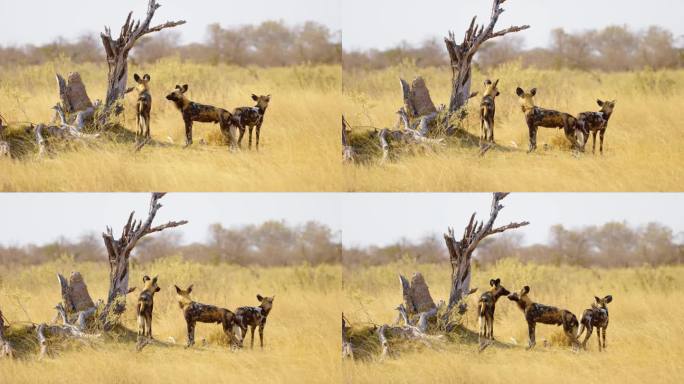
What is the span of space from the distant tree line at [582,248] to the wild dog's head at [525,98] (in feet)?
3.85

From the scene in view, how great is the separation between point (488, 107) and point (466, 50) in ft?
1.91

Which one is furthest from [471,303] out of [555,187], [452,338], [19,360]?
[19,360]

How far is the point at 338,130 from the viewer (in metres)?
9.39

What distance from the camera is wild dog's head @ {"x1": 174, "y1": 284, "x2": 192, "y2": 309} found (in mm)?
9231

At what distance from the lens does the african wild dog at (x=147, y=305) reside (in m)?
9.23

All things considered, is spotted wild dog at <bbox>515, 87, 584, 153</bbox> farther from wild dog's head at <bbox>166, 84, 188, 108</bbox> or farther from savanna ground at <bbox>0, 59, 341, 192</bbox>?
wild dog's head at <bbox>166, 84, 188, 108</bbox>

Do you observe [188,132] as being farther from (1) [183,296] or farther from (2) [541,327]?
(2) [541,327]

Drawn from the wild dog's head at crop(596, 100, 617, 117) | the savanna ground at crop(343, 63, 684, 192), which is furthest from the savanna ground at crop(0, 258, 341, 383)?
the wild dog's head at crop(596, 100, 617, 117)

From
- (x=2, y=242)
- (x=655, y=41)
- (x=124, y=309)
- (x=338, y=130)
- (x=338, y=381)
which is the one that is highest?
(x=655, y=41)

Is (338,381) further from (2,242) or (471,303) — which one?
(2,242)

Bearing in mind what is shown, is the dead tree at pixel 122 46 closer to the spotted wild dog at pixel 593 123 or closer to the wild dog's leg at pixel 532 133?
the wild dog's leg at pixel 532 133

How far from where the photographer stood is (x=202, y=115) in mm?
9375

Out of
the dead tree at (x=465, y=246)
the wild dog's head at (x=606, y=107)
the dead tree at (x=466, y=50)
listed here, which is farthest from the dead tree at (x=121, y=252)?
the wild dog's head at (x=606, y=107)

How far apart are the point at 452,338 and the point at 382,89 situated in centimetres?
247
